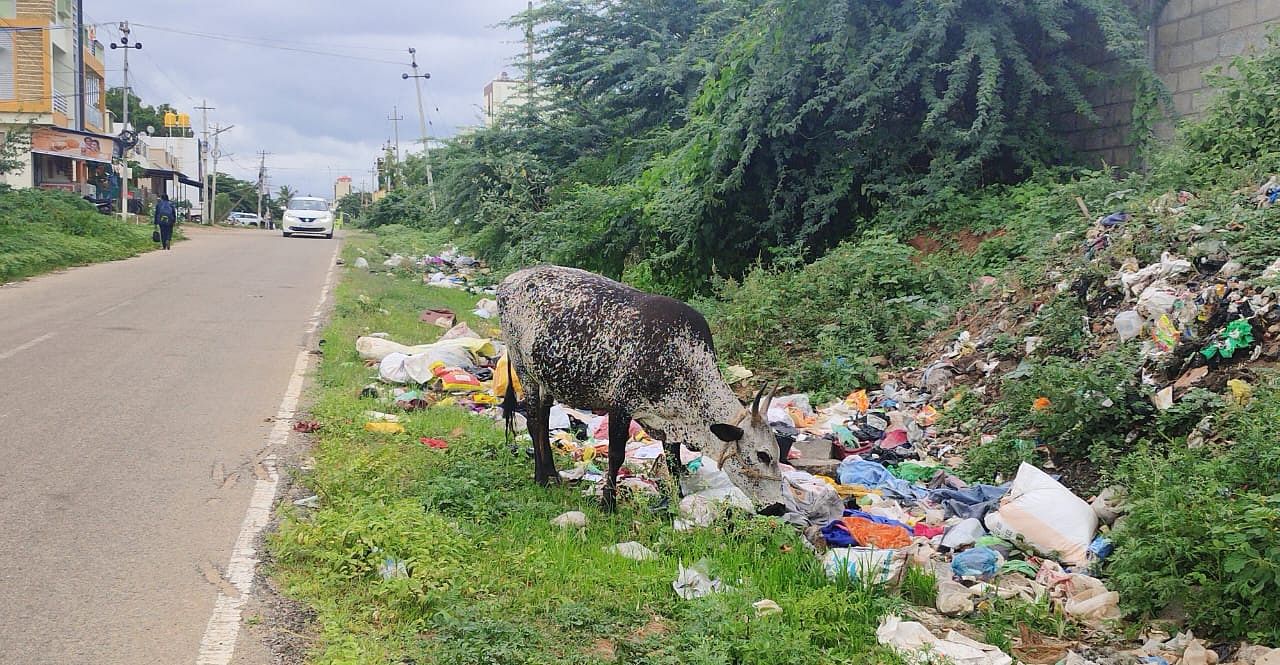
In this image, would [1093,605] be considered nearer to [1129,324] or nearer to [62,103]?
[1129,324]

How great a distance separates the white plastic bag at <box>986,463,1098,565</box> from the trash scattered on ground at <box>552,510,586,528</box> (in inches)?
96.2

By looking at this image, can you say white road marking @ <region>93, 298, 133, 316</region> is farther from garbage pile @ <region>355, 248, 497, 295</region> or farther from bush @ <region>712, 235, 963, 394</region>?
bush @ <region>712, 235, 963, 394</region>

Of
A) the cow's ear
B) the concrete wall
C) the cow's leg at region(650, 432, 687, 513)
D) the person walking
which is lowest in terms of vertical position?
the cow's leg at region(650, 432, 687, 513)

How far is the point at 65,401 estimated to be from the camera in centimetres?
816

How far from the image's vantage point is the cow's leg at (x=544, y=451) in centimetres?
660

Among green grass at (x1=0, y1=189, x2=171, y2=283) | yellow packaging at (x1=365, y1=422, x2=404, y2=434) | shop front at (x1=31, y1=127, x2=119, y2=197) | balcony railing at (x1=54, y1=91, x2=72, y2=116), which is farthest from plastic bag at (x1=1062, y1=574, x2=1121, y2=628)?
balcony railing at (x1=54, y1=91, x2=72, y2=116)

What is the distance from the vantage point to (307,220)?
36.9 metres

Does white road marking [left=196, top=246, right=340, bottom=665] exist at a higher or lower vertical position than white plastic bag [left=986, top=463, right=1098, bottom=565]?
lower

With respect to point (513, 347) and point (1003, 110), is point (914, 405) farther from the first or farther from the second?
point (1003, 110)

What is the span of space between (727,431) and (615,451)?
86 centimetres

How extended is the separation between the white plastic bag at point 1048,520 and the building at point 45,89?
36831mm

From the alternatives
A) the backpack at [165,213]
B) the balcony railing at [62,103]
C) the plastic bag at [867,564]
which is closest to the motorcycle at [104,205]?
the balcony railing at [62,103]

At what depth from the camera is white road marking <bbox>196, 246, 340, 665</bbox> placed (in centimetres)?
409

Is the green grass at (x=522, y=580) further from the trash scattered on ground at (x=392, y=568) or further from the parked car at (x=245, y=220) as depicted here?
the parked car at (x=245, y=220)
